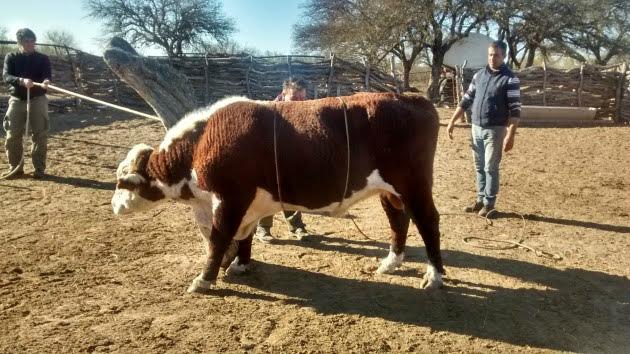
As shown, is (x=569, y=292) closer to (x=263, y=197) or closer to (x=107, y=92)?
(x=263, y=197)

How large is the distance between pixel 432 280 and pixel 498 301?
1.73 ft

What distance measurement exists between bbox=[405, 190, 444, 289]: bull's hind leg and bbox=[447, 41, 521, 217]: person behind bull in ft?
6.57

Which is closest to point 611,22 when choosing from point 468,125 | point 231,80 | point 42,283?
point 468,125

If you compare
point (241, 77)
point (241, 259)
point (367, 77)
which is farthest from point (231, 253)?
point (241, 77)

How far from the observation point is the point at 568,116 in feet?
49.4

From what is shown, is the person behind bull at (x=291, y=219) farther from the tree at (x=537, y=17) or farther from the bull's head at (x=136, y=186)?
the tree at (x=537, y=17)

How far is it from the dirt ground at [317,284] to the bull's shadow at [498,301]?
14 mm

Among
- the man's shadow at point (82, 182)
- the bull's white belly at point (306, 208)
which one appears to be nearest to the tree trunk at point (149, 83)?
the man's shadow at point (82, 182)

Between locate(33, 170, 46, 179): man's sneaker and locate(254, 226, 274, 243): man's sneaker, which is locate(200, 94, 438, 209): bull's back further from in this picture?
locate(33, 170, 46, 179): man's sneaker

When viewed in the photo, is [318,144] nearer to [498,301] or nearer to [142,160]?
[142,160]

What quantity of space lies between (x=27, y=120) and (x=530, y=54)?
29.6m

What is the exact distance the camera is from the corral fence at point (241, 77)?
17.1 m

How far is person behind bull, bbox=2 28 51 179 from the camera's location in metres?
7.00

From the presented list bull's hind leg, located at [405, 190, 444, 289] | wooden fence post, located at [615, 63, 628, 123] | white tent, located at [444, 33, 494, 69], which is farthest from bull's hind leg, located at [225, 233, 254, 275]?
white tent, located at [444, 33, 494, 69]
